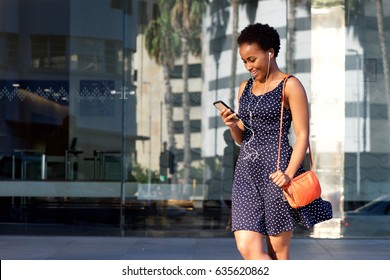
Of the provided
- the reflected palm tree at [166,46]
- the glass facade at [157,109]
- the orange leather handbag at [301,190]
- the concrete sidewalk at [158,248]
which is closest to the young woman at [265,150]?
the orange leather handbag at [301,190]

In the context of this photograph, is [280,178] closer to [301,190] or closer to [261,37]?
[301,190]

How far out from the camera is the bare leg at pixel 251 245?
5.07 meters

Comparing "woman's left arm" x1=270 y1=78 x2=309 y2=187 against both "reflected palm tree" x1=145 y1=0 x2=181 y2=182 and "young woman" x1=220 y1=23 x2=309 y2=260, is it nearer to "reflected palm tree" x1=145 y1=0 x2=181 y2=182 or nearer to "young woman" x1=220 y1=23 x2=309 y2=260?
"young woman" x1=220 y1=23 x2=309 y2=260

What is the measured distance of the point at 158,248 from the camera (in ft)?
39.4

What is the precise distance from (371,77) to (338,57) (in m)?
0.55

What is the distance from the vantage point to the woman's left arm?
513cm

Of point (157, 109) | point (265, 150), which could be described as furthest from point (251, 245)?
point (157, 109)

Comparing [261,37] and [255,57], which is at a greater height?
[261,37]

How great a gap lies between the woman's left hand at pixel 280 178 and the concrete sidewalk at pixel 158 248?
536 cm

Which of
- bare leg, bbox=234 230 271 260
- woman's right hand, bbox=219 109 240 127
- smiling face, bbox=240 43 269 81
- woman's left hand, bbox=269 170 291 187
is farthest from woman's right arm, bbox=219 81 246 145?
bare leg, bbox=234 230 271 260

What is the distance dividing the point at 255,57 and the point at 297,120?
406 millimetres

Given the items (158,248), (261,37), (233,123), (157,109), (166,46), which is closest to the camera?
(233,123)

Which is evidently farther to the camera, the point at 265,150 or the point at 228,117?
the point at 265,150

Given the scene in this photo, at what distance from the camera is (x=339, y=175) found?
14234 mm
